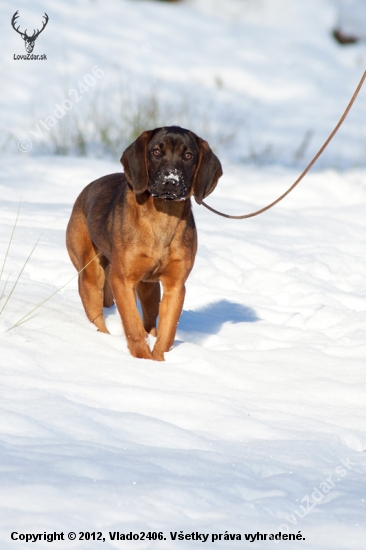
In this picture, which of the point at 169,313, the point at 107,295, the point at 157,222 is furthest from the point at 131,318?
the point at 107,295

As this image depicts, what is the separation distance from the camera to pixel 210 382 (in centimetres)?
415

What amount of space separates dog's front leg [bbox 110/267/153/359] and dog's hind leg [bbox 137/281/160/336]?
0.72m

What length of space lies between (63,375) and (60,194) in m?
5.00

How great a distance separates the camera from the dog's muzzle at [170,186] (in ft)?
13.6

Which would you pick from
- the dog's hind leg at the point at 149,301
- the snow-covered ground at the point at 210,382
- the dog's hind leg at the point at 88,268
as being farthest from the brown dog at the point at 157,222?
the dog's hind leg at the point at 149,301

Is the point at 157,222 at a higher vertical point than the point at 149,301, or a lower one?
higher

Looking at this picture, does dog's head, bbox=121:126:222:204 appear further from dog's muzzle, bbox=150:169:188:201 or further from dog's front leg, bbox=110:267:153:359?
dog's front leg, bbox=110:267:153:359

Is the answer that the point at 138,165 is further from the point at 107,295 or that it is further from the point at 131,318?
the point at 107,295

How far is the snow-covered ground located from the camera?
2664 mm

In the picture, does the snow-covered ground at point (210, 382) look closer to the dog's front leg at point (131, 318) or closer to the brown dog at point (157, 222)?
the dog's front leg at point (131, 318)

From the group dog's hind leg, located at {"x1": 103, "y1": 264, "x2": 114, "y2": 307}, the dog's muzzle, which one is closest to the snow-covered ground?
dog's hind leg, located at {"x1": 103, "y1": 264, "x2": 114, "y2": 307}

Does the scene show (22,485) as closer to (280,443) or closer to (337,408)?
(280,443)

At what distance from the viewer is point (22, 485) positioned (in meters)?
2.64

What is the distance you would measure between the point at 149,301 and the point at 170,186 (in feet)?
4.43
